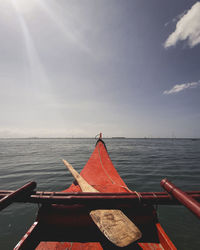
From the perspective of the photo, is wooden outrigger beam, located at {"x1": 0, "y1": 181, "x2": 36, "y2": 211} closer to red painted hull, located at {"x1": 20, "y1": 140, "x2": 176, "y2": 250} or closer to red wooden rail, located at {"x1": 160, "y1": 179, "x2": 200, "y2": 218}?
red painted hull, located at {"x1": 20, "y1": 140, "x2": 176, "y2": 250}

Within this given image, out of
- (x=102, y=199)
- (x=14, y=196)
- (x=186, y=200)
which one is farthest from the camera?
(x=102, y=199)

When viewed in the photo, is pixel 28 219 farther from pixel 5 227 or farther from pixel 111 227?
pixel 111 227

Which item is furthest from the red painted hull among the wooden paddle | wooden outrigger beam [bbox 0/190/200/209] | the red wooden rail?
the red wooden rail

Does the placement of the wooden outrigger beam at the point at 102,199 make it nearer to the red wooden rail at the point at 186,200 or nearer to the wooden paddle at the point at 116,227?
the red wooden rail at the point at 186,200

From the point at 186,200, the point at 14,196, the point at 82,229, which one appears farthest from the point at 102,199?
the point at 82,229

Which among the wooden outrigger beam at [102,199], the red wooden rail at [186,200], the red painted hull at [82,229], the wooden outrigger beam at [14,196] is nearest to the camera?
the red wooden rail at [186,200]

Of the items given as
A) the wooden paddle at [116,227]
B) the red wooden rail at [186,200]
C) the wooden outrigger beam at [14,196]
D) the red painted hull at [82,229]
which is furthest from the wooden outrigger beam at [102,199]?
the red painted hull at [82,229]

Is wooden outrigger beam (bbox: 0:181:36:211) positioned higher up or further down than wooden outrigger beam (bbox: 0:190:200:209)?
higher up

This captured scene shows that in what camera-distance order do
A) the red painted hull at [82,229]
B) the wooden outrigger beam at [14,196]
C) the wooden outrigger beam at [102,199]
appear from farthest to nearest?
the red painted hull at [82,229]
the wooden outrigger beam at [102,199]
the wooden outrigger beam at [14,196]

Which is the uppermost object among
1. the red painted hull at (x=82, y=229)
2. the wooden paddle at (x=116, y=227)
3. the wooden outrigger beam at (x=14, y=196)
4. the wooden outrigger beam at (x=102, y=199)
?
the wooden outrigger beam at (x=14, y=196)

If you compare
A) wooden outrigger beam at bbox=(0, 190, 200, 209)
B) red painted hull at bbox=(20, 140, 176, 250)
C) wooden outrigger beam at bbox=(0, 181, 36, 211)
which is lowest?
red painted hull at bbox=(20, 140, 176, 250)

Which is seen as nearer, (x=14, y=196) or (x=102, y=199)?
(x=14, y=196)

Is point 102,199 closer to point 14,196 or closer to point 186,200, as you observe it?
point 186,200

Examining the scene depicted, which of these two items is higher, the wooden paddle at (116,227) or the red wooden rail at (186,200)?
the red wooden rail at (186,200)
